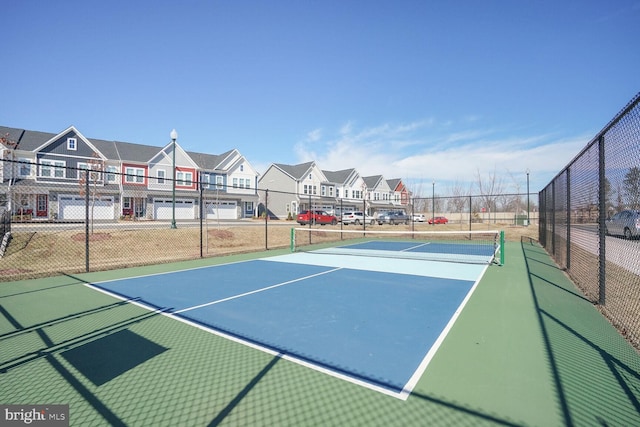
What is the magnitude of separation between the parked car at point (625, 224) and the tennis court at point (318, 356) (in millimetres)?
1394

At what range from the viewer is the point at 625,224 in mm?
5195

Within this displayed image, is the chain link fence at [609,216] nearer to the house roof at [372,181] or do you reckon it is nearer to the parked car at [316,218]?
the parked car at [316,218]

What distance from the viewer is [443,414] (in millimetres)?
2594

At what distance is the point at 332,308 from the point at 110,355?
10.5 feet

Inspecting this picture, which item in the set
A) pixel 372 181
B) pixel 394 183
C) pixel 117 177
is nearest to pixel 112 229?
pixel 117 177

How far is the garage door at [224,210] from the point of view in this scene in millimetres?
35500

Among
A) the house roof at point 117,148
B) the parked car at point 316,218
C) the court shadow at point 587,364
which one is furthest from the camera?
the parked car at point 316,218

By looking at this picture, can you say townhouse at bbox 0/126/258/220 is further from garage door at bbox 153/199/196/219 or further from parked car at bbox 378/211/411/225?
parked car at bbox 378/211/411/225

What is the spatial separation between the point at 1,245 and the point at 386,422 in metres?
15.2

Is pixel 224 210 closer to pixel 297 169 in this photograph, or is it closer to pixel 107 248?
pixel 297 169

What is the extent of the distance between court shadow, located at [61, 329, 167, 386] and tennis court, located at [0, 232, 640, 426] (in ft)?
0.07

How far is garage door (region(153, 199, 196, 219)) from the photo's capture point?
32469mm

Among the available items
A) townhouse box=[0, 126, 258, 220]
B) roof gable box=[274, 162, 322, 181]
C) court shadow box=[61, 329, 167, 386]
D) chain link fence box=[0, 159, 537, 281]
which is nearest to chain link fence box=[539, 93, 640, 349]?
court shadow box=[61, 329, 167, 386]

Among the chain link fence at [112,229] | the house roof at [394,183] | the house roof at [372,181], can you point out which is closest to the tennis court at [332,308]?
the chain link fence at [112,229]
